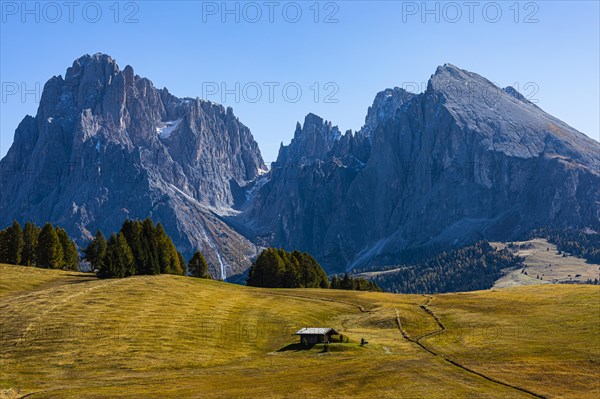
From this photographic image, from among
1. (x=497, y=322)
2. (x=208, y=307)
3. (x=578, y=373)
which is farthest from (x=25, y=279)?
(x=578, y=373)

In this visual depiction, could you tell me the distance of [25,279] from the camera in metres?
117

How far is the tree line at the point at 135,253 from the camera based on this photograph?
13188 centimetres

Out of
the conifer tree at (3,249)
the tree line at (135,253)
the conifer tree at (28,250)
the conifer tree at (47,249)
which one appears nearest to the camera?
the tree line at (135,253)

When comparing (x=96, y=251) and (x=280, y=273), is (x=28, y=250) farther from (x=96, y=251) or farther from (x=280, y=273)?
(x=280, y=273)

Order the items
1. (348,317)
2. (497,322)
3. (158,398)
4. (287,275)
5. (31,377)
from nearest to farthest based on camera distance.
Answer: (158,398) → (31,377) → (497,322) → (348,317) → (287,275)

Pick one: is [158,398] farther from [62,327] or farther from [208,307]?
[208,307]

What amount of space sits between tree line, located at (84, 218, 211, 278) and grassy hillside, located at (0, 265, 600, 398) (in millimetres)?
7792

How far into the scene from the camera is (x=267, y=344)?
87750mm

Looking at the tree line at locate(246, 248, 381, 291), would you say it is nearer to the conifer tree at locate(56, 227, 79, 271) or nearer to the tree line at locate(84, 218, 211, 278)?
the tree line at locate(84, 218, 211, 278)

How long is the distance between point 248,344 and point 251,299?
35391 mm

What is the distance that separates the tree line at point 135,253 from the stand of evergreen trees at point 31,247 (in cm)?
898

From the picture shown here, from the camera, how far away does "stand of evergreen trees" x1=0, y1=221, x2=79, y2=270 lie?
481 feet

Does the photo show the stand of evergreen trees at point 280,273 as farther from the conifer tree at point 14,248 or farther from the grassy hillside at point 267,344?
the conifer tree at point 14,248

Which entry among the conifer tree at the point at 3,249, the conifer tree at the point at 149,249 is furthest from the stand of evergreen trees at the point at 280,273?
the conifer tree at the point at 3,249
